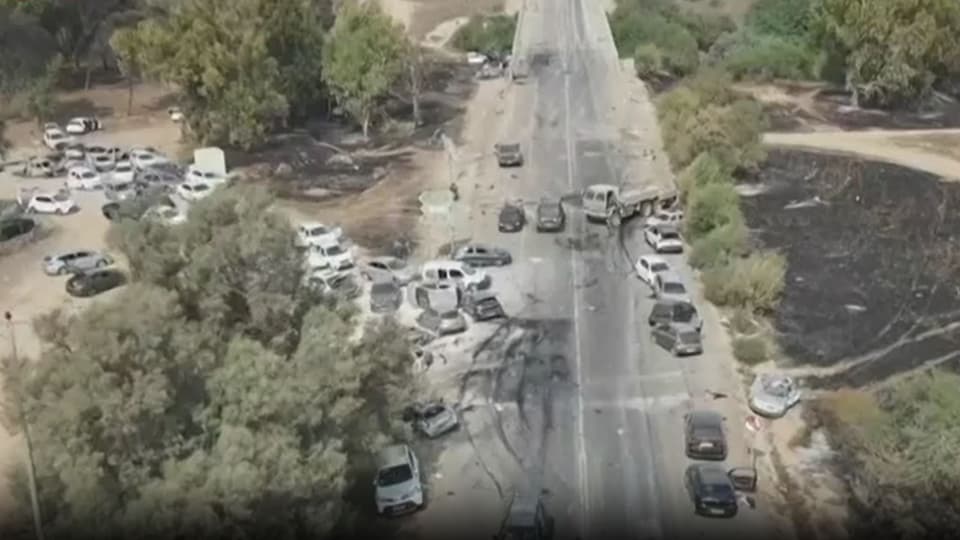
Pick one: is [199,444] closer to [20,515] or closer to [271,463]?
[271,463]

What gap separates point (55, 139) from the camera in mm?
17375

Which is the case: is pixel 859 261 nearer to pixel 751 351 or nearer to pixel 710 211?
pixel 710 211

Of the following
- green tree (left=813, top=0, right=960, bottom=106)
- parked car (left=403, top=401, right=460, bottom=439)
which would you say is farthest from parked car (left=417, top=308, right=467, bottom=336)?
green tree (left=813, top=0, right=960, bottom=106)

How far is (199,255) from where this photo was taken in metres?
7.88

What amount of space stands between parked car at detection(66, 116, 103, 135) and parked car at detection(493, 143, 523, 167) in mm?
6554

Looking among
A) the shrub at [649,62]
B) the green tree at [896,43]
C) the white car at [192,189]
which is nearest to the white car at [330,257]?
the white car at [192,189]

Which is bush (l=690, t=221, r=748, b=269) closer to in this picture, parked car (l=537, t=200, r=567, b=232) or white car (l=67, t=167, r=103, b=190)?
parked car (l=537, t=200, r=567, b=232)

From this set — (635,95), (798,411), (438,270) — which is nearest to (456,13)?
(635,95)

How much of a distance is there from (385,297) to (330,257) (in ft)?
3.27

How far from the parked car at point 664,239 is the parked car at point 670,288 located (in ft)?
3.55

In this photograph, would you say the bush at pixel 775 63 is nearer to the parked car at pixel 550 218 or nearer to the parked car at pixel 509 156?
the parked car at pixel 509 156

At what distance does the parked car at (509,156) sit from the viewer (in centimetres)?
1584

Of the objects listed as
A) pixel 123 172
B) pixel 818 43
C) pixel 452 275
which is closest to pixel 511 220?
pixel 452 275

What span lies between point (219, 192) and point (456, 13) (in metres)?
17.9
